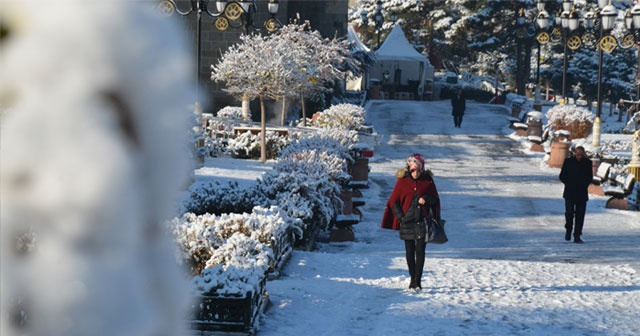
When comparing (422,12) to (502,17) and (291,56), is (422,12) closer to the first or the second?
(502,17)

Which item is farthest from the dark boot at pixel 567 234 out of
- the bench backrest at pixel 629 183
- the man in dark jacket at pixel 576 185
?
the bench backrest at pixel 629 183

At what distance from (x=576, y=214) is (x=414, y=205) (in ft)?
20.5

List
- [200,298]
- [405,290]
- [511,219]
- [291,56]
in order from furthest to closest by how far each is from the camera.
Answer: [291,56] < [511,219] < [405,290] < [200,298]

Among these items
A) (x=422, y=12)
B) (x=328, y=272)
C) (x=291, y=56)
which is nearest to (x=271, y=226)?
(x=328, y=272)

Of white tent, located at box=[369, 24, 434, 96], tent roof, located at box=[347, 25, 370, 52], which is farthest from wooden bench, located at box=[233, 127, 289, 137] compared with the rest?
white tent, located at box=[369, 24, 434, 96]

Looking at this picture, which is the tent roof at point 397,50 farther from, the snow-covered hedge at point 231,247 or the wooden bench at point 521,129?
the snow-covered hedge at point 231,247

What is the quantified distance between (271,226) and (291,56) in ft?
49.7

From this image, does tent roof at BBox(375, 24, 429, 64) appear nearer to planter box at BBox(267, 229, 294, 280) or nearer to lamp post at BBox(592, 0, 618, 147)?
lamp post at BBox(592, 0, 618, 147)

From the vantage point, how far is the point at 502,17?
194 feet

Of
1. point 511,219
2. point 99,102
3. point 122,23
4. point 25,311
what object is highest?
point 122,23

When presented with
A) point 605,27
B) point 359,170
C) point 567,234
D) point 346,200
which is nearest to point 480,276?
point 567,234

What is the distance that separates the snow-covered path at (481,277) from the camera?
29.9 ft

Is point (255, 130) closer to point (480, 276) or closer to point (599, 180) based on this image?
point (599, 180)

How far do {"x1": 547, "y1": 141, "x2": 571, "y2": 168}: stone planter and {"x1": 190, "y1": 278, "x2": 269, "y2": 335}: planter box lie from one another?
66.2 feet
